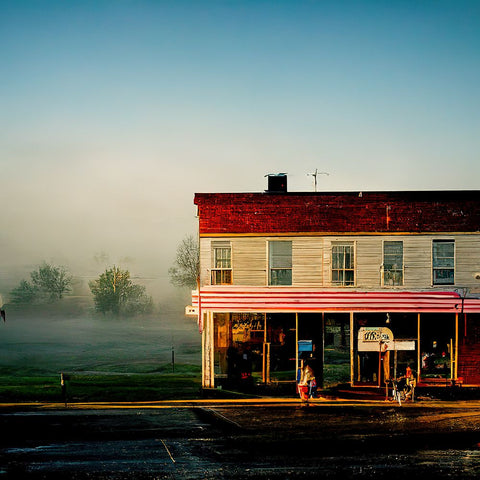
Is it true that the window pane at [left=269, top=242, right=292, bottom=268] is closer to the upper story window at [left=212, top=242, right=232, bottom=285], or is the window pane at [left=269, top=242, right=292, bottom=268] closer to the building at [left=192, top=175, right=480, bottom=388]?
the building at [left=192, top=175, right=480, bottom=388]

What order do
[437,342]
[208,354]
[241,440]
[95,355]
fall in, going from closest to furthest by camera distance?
1. [241,440]
2. [208,354]
3. [437,342]
4. [95,355]

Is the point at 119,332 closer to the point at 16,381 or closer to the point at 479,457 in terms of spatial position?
the point at 16,381

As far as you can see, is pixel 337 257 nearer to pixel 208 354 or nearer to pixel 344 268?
pixel 344 268

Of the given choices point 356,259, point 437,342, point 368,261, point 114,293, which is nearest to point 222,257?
point 356,259

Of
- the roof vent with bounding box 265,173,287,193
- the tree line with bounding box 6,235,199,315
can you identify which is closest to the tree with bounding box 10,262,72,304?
the tree line with bounding box 6,235,199,315

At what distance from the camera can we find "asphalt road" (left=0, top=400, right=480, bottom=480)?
15484 mm

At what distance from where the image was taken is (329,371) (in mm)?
27328

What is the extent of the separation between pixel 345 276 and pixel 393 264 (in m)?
2.18

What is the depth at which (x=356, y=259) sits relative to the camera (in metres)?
27.7

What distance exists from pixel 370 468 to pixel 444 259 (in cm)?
1418

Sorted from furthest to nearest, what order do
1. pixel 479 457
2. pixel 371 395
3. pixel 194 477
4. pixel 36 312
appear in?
pixel 36 312, pixel 371 395, pixel 479 457, pixel 194 477

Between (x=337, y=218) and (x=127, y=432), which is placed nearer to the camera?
(x=127, y=432)

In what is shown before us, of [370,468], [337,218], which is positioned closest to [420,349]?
[337,218]

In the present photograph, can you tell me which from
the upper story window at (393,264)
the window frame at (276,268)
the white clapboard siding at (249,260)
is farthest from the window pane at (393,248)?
the white clapboard siding at (249,260)
